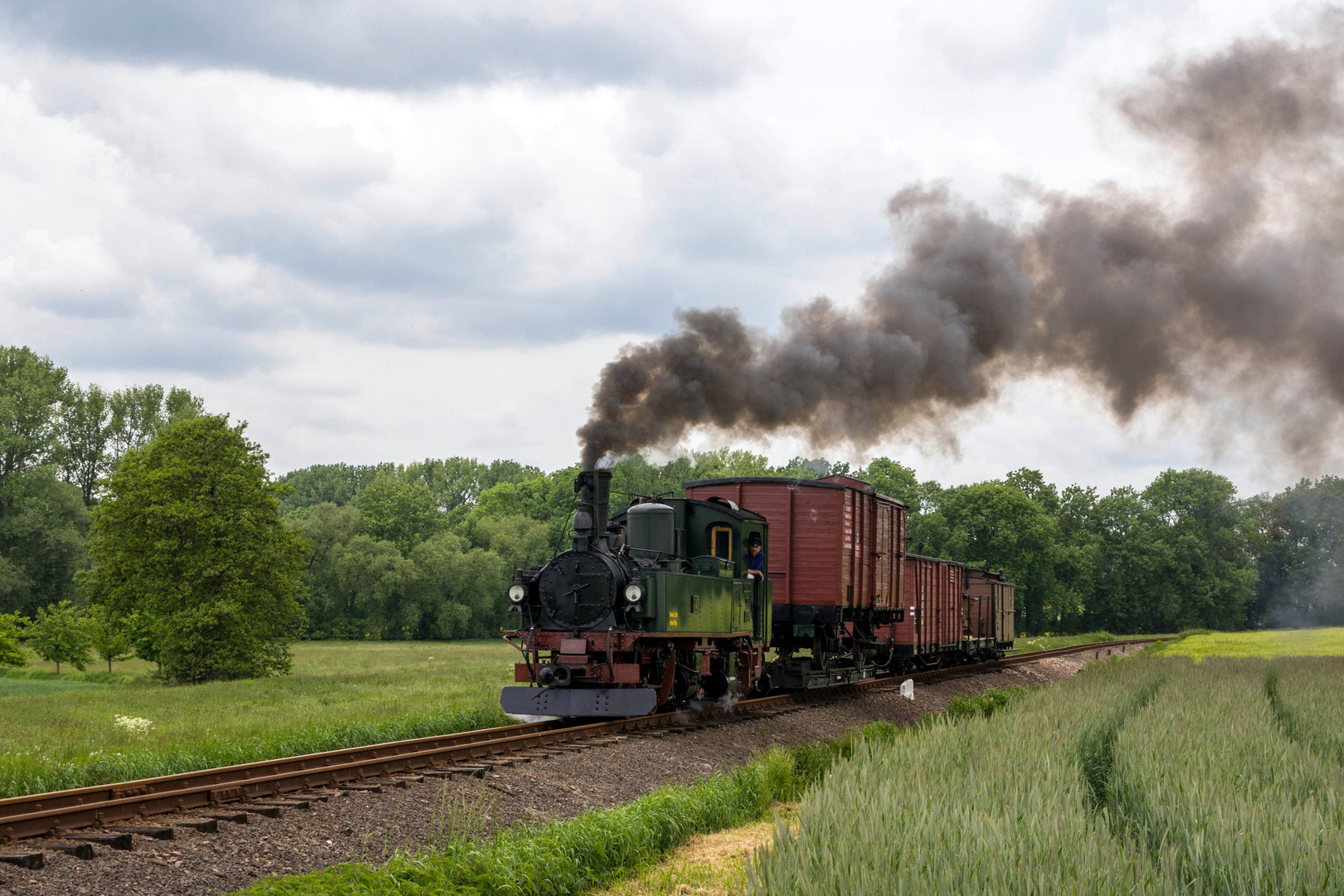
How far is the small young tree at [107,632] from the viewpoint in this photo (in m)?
33.4

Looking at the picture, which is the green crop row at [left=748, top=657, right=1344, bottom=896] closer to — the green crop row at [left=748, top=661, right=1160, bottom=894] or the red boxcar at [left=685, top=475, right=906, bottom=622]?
the green crop row at [left=748, top=661, right=1160, bottom=894]

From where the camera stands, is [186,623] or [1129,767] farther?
[186,623]

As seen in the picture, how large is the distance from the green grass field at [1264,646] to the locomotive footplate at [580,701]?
96.3ft

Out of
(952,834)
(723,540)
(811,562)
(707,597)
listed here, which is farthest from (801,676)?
(952,834)

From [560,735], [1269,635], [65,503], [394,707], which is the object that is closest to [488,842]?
[560,735]

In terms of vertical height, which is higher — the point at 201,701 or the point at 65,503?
the point at 65,503

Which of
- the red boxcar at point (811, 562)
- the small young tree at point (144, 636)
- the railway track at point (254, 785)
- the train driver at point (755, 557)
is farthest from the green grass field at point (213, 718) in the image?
the red boxcar at point (811, 562)

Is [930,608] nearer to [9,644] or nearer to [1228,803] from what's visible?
[1228,803]

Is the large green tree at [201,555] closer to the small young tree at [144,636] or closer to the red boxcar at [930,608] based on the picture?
the small young tree at [144,636]

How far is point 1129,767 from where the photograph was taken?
8.97 meters

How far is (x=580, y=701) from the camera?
48.1ft

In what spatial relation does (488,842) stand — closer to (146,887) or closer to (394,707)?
(146,887)

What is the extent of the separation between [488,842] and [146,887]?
2.62 m

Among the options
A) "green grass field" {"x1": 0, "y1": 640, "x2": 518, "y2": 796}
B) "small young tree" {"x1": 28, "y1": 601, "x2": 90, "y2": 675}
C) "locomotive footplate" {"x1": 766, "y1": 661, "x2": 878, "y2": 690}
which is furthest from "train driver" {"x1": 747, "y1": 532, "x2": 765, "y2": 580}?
"small young tree" {"x1": 28, "y1": 601, "x2": 90, "y2": 675}
